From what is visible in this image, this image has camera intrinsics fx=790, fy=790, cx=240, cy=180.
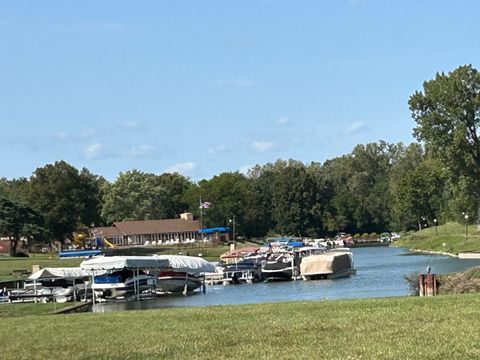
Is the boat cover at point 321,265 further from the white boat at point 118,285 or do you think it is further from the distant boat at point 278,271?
the white boat at point 118,285

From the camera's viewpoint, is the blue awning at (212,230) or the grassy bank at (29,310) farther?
the blue awning at (212,230)

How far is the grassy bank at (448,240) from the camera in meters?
94.6

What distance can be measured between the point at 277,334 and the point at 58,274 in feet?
136

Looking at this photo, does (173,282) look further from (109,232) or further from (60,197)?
(109,232)

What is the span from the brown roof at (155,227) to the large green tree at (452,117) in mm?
77215

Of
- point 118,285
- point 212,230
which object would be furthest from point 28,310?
point 212,230

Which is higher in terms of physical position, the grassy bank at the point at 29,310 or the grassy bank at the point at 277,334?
the grassy bank at the point at 277,334

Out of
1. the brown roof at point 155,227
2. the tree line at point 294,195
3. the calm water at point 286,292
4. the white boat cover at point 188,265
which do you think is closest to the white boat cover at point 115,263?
the calm water at point 286,292

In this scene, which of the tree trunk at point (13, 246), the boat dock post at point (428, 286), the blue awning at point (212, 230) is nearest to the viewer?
the boat dock post at point (428, 286)

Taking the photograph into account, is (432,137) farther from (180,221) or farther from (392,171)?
(392,171)

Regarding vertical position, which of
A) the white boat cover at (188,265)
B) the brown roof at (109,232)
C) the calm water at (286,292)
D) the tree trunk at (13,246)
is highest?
the brown roof at (109,232)

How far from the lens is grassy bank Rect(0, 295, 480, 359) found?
13.9 meters

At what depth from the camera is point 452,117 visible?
90562mm

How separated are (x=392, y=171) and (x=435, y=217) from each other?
46.3 meters
